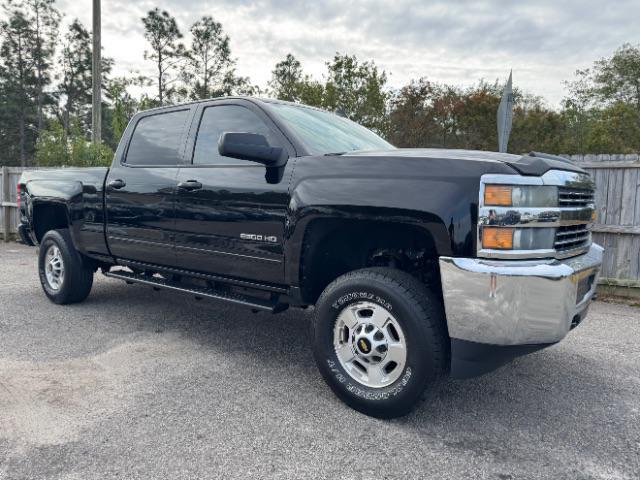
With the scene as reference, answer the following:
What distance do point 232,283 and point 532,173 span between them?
2.21m

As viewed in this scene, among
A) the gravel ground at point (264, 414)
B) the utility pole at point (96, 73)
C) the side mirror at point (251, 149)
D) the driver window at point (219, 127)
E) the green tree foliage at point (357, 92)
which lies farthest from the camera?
the green tree foliage at point (357, 92)

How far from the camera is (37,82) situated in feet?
143

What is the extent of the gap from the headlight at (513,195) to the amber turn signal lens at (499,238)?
0.13m

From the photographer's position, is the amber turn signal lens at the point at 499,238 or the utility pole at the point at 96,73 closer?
the amber turn signal lens at the point at 499,238

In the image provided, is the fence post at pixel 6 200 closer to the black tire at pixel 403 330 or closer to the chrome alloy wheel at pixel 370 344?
the black tire at pixel 403 330

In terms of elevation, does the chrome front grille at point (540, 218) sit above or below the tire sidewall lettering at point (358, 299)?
above

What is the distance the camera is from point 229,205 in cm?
353

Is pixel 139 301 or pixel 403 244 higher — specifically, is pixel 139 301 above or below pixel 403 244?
below

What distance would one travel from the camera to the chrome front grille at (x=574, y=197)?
2705 millimetres

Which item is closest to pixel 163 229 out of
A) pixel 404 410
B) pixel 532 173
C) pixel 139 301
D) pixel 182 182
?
pixel 182 182

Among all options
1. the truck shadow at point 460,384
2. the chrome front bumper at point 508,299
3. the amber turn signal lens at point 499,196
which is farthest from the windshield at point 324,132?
the truck shadow at point 460,384

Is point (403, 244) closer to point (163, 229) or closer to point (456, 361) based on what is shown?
point (456, 361)

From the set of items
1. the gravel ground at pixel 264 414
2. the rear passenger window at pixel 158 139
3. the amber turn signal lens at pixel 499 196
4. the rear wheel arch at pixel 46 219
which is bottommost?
the gravel ground at pixel 264 414

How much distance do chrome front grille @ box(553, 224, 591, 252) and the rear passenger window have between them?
293 centimetres
